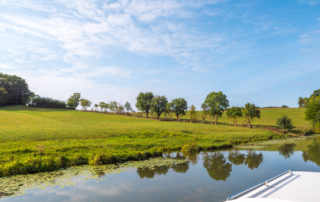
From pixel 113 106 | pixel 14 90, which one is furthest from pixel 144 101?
pixel 14 90

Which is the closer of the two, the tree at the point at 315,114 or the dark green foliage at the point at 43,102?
the tree at the point at 315,114

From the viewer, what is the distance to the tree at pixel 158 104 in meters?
85.1

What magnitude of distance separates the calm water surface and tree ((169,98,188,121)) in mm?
63254

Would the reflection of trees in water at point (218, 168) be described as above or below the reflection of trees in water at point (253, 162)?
below

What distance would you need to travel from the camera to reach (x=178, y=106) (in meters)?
83.6

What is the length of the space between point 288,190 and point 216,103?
234 ft

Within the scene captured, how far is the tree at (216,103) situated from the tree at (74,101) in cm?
6368

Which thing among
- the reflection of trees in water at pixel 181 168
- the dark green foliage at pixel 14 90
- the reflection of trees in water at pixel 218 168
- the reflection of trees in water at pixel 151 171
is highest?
the dark green foliage at pixel 14 90

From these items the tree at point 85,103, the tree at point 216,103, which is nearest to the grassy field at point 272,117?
the tree at point 216,103

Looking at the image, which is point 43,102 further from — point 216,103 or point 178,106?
point 216,103

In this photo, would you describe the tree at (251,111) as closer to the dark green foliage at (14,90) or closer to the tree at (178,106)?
the tree at (178,106)

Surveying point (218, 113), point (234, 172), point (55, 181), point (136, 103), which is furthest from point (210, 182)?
point (136, 103)

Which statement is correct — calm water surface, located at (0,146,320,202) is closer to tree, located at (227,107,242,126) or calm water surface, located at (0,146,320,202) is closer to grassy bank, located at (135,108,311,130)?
tree, located at (227,107,242,126)

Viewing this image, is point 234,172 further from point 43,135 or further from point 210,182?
point 43,135
